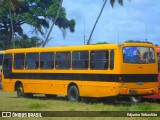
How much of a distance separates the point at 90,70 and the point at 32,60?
15.9 feet

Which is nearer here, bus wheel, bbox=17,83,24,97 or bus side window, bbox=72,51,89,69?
bus side window, bbox=72,51,89,69

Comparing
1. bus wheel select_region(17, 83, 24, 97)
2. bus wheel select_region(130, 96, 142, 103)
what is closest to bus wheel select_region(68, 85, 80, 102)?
bus wheel select_region(130, 96, 142, 103)

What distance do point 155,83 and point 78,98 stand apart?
141 inches

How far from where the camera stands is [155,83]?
66.0 feet

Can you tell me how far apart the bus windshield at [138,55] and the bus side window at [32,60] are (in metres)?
6.23

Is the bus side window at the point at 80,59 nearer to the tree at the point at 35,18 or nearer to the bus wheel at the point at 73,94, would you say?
the bus wheel at the point at 73,94

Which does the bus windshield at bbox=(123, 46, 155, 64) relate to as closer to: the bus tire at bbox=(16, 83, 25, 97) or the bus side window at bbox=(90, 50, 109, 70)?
the bus side window at bbox=(90, 50, 109, 70)

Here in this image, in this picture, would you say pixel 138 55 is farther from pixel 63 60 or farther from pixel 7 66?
pixel 7 66

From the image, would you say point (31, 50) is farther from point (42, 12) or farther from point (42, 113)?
point (42, 12)

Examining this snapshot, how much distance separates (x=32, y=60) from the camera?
24.5 meters

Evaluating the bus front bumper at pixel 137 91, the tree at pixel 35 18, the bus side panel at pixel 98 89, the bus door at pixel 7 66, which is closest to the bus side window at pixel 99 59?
the bus side panel at pixel 98 89

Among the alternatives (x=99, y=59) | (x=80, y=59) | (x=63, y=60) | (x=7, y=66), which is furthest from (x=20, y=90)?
(x=99, y=59)

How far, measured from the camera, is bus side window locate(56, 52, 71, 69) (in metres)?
22.0

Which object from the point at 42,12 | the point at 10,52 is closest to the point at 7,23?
the point at 42,12
